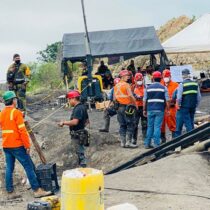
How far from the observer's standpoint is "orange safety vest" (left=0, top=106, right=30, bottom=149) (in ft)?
39.0

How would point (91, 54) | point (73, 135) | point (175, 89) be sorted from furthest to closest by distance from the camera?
point (91, 54), point (175, 89), point (73, 135)

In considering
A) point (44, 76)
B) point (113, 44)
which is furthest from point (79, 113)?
point (44, 76)

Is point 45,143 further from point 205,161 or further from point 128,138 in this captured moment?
point 205,161

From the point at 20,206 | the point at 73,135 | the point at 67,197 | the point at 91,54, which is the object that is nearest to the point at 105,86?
the point at 91,54

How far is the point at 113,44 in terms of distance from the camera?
29641mm

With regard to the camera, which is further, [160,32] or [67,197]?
[160,32]

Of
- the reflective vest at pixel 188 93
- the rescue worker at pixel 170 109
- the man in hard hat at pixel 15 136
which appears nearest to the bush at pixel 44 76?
the rescue worker at pixel 170 109

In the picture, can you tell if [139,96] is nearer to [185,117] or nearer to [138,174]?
[185,117]

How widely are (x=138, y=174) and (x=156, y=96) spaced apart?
3.61 meters

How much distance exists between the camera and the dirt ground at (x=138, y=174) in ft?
33.0

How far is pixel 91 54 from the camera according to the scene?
92.8 feet

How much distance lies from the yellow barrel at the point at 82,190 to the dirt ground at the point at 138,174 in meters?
2.82

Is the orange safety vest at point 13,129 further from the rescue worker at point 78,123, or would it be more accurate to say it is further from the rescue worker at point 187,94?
the rescue worker at point 187,94

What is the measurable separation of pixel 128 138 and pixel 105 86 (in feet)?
43.2
